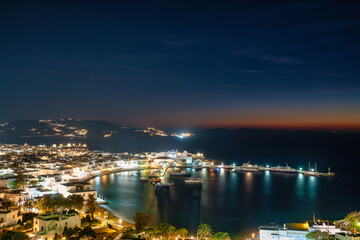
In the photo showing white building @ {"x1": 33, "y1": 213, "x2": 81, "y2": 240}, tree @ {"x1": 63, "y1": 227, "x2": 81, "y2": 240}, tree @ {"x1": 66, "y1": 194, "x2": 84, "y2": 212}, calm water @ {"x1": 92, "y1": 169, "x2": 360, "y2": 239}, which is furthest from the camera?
calm water @ {"x1": 92, "y1": 169, "x2": 360, "y2": 239}

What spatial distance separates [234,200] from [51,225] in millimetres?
12538

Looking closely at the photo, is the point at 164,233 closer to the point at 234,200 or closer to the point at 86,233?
the point at 86,233

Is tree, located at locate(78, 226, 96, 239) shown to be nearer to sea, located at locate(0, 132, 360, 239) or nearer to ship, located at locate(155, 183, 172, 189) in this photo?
sea, located at locate(0, 132, 360, 239)

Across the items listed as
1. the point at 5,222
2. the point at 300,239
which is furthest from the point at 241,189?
the point at 5,222

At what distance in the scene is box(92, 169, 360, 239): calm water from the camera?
1552 centimetres

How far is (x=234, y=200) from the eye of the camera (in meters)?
19.7

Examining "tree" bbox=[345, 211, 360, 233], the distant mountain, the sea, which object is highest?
the distant mountain

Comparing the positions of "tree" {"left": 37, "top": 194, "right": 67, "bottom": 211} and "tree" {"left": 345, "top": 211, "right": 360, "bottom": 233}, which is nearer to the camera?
"tree" {"left": 345, "top": 211, "right": 360, "bottom": 233}

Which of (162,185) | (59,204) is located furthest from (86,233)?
(162,185)

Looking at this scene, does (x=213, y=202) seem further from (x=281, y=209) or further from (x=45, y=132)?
(x=45, y=132)

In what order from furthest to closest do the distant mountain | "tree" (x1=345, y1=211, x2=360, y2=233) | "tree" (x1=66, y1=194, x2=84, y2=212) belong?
the distant mountain, "tree" (x1=66, y1=194, x2=84, y2=212), "tree" (x1=345, y1=211, x2=360, y2=233)

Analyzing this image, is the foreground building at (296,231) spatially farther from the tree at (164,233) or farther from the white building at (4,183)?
the white building at (4,183)

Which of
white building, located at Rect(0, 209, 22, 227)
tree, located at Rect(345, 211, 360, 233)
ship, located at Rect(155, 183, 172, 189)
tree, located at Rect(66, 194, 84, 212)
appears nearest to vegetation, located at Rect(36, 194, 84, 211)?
tree, located at Rect(66, 194, 84, 212)

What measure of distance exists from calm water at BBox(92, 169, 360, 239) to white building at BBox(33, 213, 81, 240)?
16.6 ft
